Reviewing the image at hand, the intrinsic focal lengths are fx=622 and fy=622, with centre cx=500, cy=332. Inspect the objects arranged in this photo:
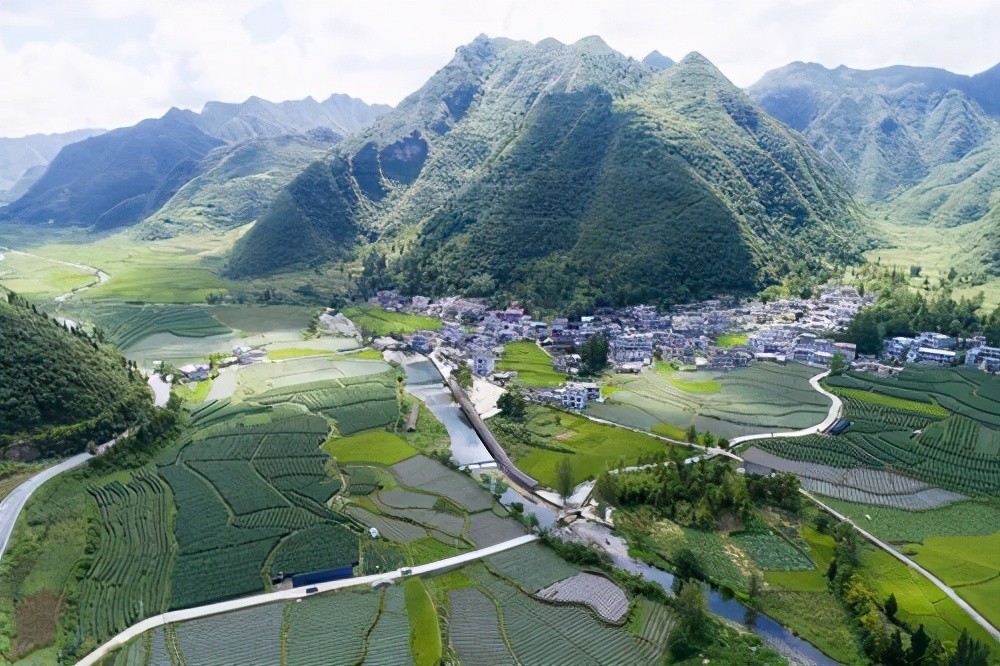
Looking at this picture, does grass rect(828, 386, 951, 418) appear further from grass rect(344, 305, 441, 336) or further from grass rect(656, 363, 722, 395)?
grass rect(344, 305, 441, 336)

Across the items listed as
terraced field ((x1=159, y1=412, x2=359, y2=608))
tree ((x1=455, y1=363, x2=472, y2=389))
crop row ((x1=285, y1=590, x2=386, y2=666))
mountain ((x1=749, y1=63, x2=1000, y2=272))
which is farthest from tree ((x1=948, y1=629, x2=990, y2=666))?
mountain ((x1=749, y1=63, x2=1000, y2=272))

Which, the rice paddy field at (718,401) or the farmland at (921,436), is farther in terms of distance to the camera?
the rice paddy field at (718,401)

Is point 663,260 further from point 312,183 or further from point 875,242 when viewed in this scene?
point 312,183

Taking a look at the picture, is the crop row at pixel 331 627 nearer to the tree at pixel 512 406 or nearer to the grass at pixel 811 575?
the grass at pixel 811 575

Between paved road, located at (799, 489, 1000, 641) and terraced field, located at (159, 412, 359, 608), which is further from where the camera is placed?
terraced field, located at (159, 412, 359, 608)

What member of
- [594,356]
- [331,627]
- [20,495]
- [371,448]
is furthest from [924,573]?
[20,495]

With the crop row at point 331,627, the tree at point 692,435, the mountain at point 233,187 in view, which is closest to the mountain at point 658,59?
the mountain at point 233,187

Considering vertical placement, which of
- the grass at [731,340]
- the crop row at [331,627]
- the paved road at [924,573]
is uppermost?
the grass at [731,340]

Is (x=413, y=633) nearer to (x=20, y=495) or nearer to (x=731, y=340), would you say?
(x=20, y=495)
